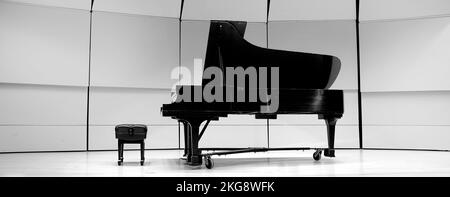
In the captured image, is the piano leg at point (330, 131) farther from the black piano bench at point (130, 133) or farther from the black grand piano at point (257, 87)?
the black piano bench at point (130, 133)


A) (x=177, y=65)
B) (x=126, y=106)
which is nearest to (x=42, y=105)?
(x=126, y=106)

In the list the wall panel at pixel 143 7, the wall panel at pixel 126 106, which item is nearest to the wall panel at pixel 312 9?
the wall panel at pixel 143 7

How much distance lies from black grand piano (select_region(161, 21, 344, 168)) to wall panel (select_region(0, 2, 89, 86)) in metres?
2.72

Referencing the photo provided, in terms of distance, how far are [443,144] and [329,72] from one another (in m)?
2.84

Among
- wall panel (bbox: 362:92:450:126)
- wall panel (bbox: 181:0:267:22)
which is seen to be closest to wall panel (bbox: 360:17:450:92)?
wall panel (bbox: 362:92:450:126)

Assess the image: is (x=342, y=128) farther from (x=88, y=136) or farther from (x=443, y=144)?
(x=88, y=136)

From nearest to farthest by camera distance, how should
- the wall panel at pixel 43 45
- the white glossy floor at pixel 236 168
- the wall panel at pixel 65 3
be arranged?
Answer: 1. the white glossy floor at pixel 236 168
2. the wall panel at pixel 43 45
3. the wall panel at pixel 65 3

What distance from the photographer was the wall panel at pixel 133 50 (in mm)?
6078

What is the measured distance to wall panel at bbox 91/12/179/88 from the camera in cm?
608

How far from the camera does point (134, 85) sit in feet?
20.5

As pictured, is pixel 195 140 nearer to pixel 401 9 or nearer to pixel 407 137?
pixel 407 137

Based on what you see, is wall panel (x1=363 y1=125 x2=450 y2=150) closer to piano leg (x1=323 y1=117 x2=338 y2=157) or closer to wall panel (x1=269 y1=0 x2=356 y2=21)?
wall panel (x1=269 y1=0 x2=356 y2=21)
